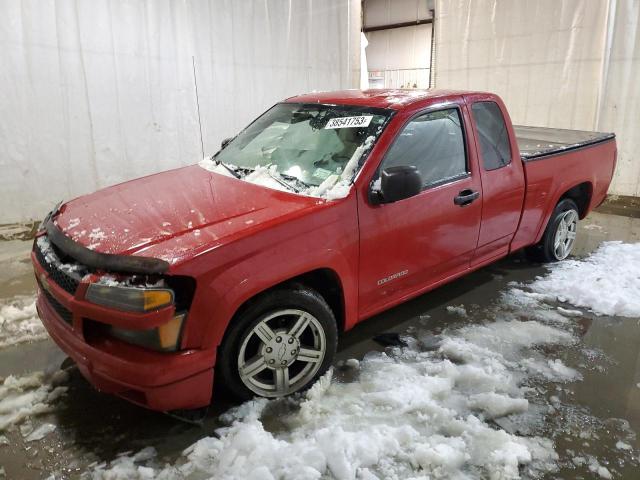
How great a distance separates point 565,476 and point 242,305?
1.69m

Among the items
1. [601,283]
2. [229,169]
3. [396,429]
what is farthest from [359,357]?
[601,283]

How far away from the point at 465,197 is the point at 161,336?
2.15m

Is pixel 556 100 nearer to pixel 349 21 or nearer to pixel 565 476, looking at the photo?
pixel 349 21

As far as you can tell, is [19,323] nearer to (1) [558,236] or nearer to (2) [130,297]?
(2) [130,297]

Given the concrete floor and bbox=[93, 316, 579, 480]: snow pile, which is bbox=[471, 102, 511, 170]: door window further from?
bbox=[93, 316, 579, 480]: snow pile

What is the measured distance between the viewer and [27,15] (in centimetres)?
488

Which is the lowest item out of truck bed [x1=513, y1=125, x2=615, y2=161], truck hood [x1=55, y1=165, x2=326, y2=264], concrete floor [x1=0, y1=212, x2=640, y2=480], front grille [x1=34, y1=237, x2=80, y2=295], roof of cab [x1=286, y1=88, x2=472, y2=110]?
concrete floor [x1=0, y1=212, x2=640, y2=480]

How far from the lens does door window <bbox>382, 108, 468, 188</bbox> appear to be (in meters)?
2.97

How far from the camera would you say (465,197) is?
3.24 meters

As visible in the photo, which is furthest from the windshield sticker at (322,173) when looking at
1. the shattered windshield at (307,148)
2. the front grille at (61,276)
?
the front grille at (61,276)

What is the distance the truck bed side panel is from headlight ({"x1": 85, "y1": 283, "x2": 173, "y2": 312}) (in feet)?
9.69

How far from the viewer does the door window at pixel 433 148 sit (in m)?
2.97

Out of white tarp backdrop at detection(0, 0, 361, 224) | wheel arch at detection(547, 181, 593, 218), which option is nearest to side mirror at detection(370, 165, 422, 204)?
wheel arch at detection(547, 181, 593, 218)

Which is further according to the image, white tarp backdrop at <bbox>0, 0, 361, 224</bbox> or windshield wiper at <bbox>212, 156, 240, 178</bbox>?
white tarp backdrop at <bbox>0, 0, 361, 224</bbox>
